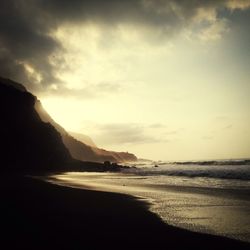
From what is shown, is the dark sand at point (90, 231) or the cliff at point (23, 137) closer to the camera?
the dark sand at point (90, 231)

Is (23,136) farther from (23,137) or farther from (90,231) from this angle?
(90,231)

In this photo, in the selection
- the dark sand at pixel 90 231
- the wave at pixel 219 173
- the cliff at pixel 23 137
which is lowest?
the dark sand at pixel 90 231

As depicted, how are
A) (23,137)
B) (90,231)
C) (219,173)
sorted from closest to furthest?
1. (90,231)
2. (219,173)
3. (23,137)

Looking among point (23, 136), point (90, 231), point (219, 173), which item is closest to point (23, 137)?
point (23, 136)

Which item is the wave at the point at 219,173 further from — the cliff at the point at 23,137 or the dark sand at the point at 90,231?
the dark sand at the point at 90,231

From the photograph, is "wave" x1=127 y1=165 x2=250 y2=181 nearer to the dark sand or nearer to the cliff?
the cliff

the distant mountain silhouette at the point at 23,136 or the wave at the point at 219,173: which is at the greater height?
the distant mountain silhouette at the point at 23,136

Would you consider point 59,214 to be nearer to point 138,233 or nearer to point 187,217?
point 138,233

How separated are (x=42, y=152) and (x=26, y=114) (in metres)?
8.90

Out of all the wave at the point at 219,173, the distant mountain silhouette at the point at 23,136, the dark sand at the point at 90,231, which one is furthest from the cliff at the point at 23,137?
the dark sand at the point at 90,231

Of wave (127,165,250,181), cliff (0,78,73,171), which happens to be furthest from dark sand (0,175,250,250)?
cliff (0,78,73,171)

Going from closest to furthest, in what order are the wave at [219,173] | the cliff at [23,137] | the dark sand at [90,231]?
1. the dark sand at [90,231]
2. the wave at [219,173]
3. the cliff at [23,137]

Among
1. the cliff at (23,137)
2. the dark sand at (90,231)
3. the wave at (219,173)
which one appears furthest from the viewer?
the cliff at (23,137)

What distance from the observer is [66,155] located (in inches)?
3189
